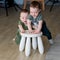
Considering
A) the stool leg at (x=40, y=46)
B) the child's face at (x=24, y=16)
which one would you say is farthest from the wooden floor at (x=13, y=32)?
the child's face at (x=24, y=16)

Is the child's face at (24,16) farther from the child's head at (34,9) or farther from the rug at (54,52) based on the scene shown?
the rug at (54,52)

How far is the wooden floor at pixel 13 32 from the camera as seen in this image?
2217mm

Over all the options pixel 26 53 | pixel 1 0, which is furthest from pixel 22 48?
pixel 1 0

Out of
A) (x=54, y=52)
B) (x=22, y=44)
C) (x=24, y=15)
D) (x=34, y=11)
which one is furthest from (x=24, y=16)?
(x=54, y=52)

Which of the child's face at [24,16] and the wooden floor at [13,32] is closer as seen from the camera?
the wooden floor at [13,32]

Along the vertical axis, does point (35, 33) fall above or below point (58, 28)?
above

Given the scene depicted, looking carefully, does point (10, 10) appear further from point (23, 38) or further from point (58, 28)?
point (23, 38)

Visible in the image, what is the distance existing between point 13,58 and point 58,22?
1.66 meters

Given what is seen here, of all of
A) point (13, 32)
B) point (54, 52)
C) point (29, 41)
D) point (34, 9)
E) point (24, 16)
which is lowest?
point (13, 32)

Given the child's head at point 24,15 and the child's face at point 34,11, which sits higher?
the child's face at point 34,11

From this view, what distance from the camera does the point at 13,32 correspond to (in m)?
3.04

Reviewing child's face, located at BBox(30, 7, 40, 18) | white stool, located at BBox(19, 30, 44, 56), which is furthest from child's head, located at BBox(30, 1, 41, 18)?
white stool, located at BBox(19, 30, 44, 56)

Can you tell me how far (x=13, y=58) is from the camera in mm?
2168

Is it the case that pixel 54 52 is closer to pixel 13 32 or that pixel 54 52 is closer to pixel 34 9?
pixel 34 9
